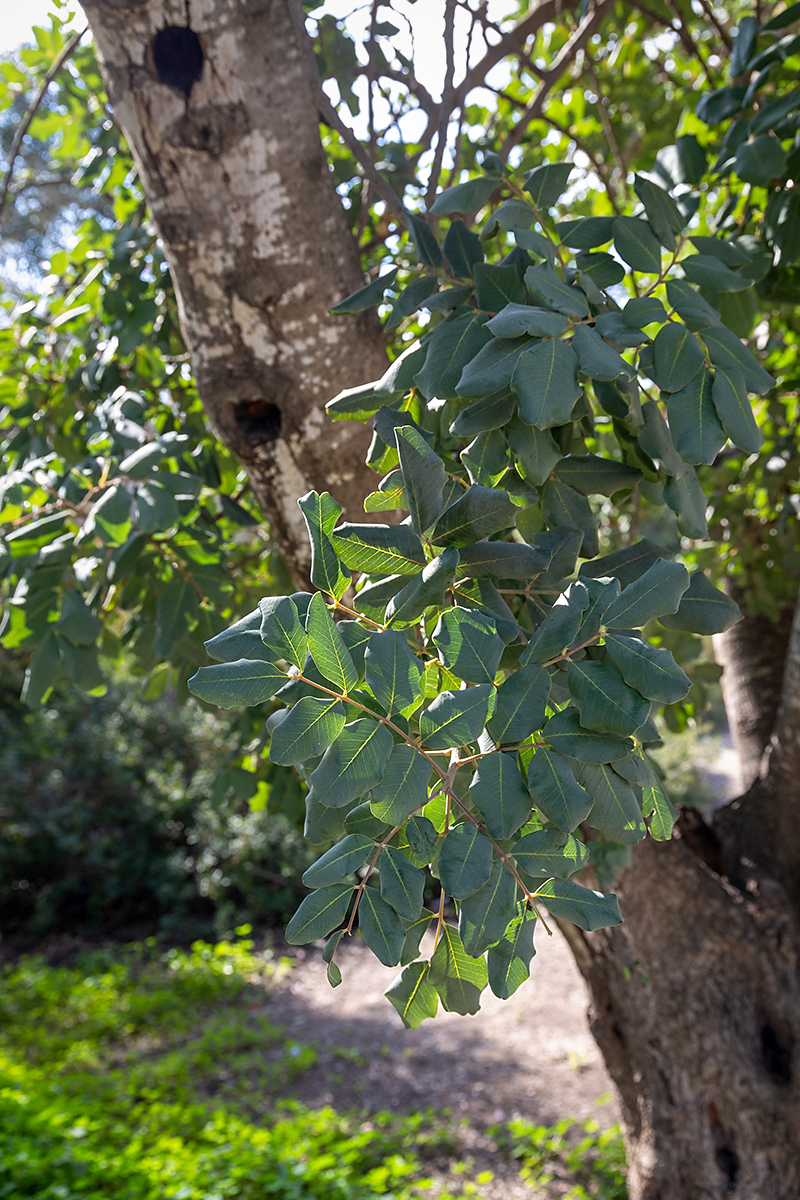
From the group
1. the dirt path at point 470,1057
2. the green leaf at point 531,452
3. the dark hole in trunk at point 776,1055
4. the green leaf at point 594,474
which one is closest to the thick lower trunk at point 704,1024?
the dark hole in trunk at point 776,1055

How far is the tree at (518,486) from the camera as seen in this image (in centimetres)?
72

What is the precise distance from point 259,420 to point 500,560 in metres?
0.79

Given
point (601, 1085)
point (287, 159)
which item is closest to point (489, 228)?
point (287, 159)

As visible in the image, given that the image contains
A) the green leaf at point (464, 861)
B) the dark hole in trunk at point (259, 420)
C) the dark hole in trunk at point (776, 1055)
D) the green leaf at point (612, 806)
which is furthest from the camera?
the dark hole in trunk at point (776, 1055)

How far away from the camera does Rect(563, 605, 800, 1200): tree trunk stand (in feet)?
6.03

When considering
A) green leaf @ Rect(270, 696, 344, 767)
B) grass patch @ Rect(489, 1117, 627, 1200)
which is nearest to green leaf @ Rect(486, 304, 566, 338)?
green leaf @ Rect(270, 696, 344, 767)

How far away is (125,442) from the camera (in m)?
1.44

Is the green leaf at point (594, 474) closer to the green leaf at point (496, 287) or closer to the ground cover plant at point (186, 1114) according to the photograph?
the green leaf at point (496, 287)

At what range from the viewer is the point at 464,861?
66 cm

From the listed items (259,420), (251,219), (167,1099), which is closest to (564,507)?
(259,420)

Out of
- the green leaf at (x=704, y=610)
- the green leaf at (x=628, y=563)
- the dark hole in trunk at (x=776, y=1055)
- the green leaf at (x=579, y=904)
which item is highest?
the green leaf at (x=628, y=563)

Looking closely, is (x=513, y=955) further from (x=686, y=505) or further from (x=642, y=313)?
(x=642, y=313)

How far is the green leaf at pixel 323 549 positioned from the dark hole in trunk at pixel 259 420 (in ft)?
2.23

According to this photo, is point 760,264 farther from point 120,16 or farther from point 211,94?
point 120,16
